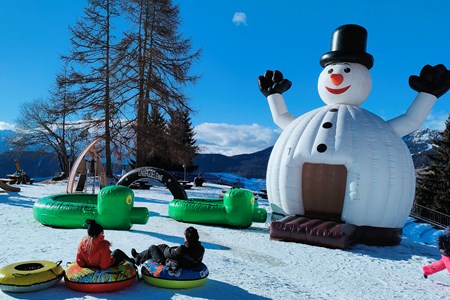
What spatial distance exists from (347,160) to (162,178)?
5.91 m

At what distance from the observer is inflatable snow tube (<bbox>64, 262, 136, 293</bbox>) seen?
473 cm

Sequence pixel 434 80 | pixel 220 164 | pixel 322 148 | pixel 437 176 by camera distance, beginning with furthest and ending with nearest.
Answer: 1. pixel 220 164
2. pixel 437 176
3. pixel 434 80
4. pixel 322 148

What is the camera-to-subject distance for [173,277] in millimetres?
5020

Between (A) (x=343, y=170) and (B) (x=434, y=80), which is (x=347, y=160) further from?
(B) (x=434, y=80)

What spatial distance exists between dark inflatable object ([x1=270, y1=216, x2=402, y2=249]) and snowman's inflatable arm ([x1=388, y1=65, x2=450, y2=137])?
2700 millimetres

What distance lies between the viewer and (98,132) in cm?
2364

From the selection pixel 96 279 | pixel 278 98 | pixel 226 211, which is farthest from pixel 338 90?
pixel 96 279

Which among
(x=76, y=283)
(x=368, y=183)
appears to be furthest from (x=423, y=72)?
(x=76, y=283)

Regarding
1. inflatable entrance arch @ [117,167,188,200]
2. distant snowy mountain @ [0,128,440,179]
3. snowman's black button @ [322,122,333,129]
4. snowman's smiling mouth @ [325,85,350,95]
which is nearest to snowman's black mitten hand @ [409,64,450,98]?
snowman's smiling mouth @ [325,85,350,95]

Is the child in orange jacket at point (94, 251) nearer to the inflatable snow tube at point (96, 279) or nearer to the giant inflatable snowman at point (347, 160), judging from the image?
the inflatable snow tube at point (96, 279)

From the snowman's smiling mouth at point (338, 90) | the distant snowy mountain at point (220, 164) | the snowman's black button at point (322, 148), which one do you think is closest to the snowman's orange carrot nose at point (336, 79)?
the snowman's smiling mouth at point (338, 90)

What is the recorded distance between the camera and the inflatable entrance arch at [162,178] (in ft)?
38.7

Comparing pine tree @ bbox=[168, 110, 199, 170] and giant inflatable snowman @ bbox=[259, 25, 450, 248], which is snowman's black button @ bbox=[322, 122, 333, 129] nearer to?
giant inflatable snowman @ bbox=[259, 25, 450, 248]

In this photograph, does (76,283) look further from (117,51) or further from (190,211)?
(117,51)
